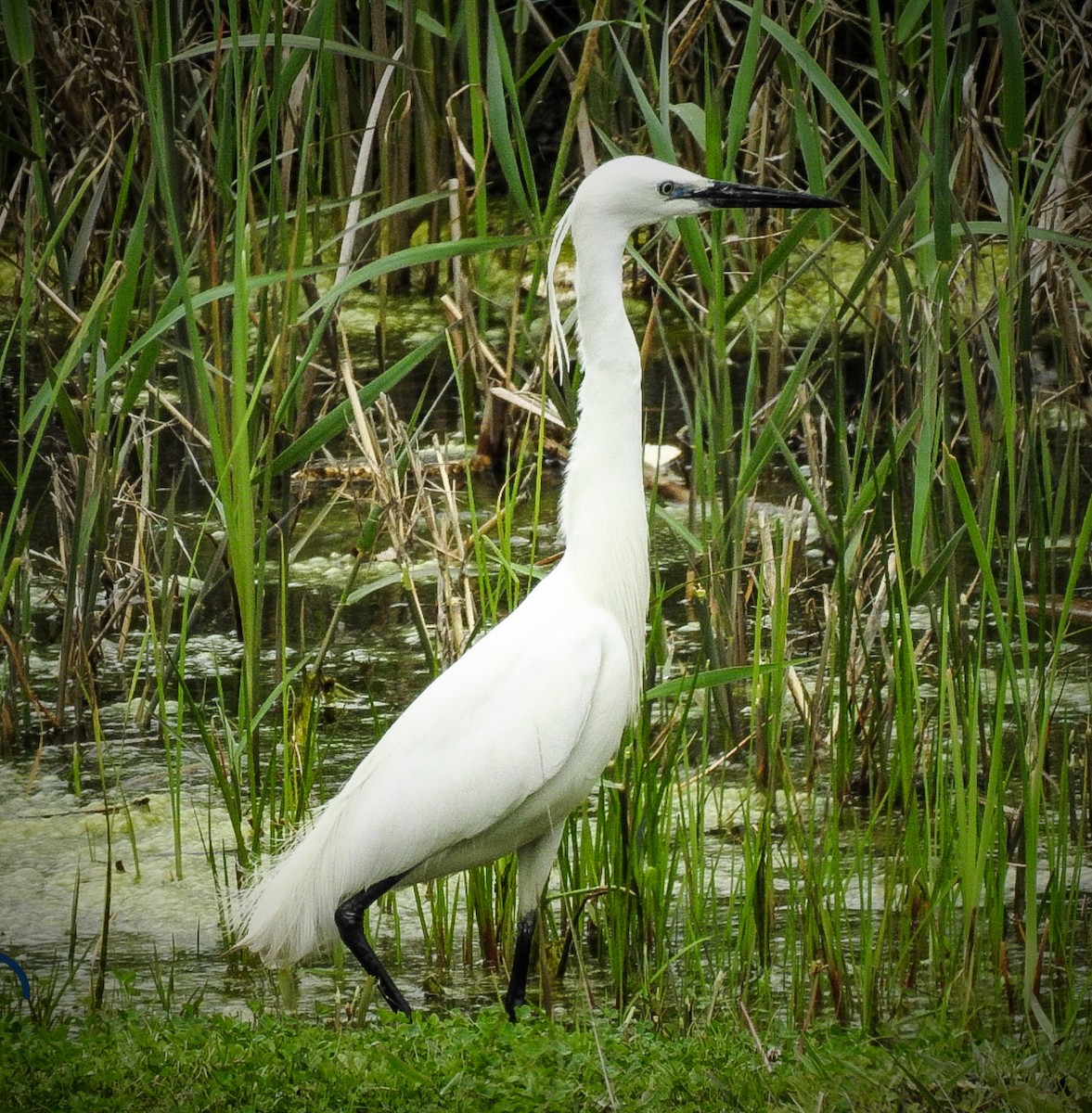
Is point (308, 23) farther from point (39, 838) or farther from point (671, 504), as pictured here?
point (671, 504)

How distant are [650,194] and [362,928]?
1.47 m

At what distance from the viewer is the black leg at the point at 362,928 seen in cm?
291

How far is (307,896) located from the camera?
2980 mm

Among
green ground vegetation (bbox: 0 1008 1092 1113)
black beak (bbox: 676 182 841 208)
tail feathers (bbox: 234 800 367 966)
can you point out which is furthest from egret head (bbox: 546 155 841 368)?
green ground vegetation (bbox: 0 1008 1092 1113)

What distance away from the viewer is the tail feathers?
2.97 metres

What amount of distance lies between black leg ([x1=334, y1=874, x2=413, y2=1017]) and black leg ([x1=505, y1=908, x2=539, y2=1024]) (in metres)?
0.19

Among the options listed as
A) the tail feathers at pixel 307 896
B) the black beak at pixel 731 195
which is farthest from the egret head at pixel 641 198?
the tail feathers at pixel 307 896

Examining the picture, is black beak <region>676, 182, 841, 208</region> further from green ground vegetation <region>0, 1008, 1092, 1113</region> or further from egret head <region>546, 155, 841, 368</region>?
green ground vegetation <region>0, 1008, 1092, 1113</region>

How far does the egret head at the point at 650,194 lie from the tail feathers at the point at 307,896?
1.24 meters

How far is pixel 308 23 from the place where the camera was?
307cm

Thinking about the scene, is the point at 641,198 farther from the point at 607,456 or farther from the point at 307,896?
the point at 307,896

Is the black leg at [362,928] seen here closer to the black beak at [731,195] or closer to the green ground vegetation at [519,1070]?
the green ground vegetation at [519,1070]

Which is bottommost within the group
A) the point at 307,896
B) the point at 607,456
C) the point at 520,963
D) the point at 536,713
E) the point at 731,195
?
the point at 520,963

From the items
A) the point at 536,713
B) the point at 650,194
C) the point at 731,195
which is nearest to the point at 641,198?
the point at 650,194
